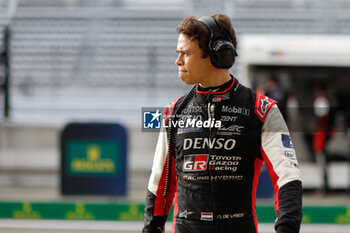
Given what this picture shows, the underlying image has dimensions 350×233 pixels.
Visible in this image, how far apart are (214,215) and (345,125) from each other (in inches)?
307

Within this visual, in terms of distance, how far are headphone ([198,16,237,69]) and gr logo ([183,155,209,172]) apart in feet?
1.22

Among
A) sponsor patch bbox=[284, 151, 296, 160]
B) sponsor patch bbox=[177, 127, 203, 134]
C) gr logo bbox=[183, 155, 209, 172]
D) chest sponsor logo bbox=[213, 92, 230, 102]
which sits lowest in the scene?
gr logo bbox=[183, 155, 209, 172]

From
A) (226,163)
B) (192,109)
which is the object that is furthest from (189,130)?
(226,163)

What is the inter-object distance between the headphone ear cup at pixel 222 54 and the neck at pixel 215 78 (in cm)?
3

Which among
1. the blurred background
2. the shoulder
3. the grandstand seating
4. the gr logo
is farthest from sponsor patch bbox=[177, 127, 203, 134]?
the grandstand seating

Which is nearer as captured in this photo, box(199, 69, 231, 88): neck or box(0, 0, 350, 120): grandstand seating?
box(199, 69, 231, 88): neck

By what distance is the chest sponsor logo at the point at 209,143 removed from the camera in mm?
2225

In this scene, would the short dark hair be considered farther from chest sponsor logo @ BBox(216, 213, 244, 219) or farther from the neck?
chest sponsor logo @ BBox(216, 213, 244, 219)

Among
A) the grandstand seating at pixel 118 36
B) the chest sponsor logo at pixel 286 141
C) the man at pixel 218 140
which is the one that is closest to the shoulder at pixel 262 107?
the man at pixel 218 140

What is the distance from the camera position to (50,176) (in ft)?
31.8

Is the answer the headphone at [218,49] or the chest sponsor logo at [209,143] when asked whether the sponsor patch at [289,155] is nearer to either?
the chest sponsor logo at [209,143]

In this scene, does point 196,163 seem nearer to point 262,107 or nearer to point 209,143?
point 209,143

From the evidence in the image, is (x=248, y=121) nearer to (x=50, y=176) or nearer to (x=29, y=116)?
(x=50, y=176)

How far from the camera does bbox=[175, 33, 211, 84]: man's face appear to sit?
2.23m
